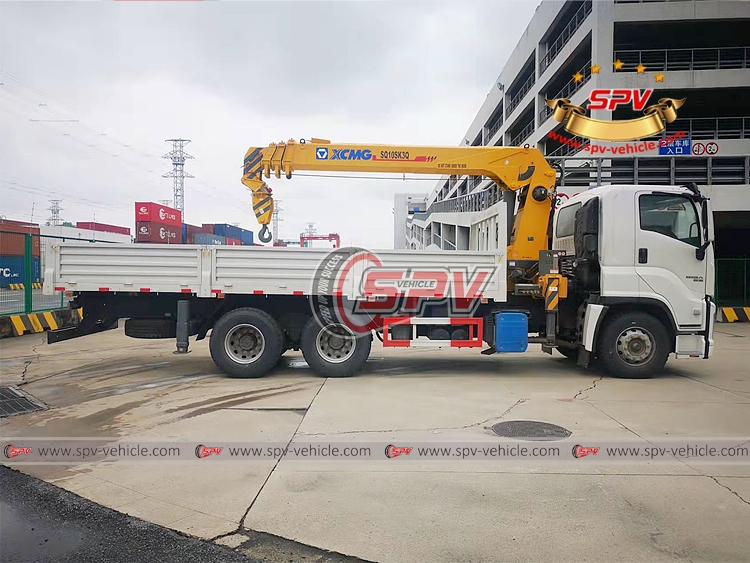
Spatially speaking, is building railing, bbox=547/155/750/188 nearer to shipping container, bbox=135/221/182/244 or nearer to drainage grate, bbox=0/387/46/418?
drainage grate, bbox=0/387/46/418

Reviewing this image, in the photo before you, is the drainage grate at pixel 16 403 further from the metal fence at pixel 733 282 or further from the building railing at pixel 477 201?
the metal fence at pixel 733 282

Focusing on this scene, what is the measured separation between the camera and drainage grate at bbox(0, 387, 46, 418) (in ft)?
21.1

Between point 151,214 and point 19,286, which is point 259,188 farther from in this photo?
point 151,214

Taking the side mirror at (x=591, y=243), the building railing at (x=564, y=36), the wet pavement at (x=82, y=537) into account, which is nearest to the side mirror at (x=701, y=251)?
the side mirror at (x=591, y=243)

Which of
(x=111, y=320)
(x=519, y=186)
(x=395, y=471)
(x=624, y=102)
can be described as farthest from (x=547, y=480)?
(x=624, y=102)

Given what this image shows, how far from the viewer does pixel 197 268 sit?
8.20m

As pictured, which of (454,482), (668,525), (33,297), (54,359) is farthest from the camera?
(33,297)

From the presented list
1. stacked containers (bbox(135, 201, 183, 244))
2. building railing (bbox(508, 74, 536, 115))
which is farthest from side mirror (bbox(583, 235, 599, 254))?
building railing (bbox(508, 74, 536, 115))

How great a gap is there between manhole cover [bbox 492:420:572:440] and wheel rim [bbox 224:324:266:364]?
4047 millimetres

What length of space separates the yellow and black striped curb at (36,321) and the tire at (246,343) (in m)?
5.32

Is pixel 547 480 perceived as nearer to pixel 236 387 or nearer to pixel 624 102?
pixel 236 387

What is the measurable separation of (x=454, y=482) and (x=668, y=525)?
1.53m

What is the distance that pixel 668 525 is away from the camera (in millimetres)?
3631

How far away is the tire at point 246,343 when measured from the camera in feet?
27.1
